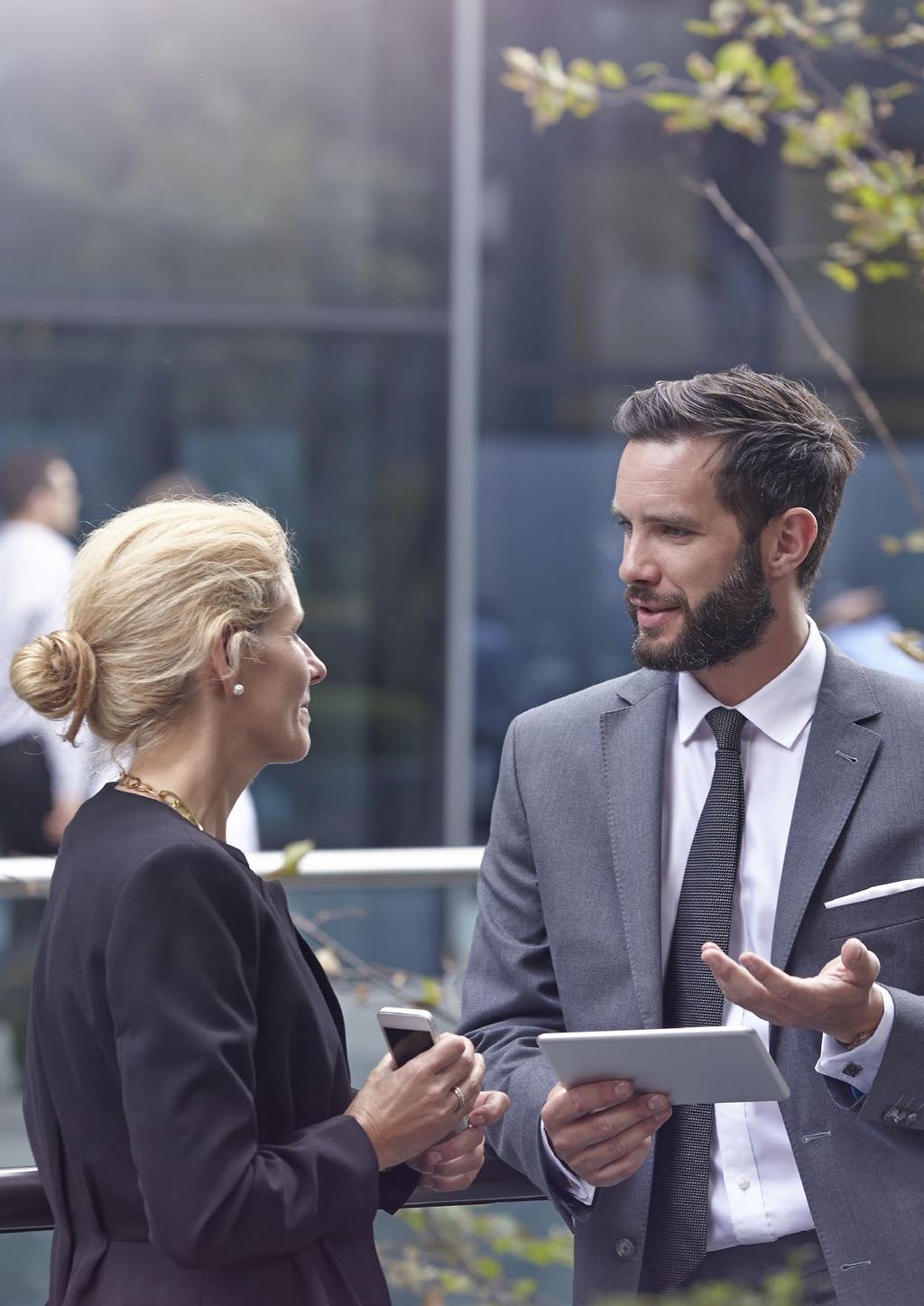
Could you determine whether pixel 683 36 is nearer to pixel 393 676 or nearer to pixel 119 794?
pixel 393 676

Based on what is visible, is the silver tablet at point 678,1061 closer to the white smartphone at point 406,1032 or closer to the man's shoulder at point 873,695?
the white smartphone at point 406,1032

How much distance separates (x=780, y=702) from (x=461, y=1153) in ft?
2.50

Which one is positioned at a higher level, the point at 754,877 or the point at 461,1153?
the point at 754,877

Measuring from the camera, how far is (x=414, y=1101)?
181cm

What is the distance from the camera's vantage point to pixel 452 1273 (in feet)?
9.25

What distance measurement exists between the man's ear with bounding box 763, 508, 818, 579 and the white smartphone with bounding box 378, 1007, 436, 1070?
88 centimetres

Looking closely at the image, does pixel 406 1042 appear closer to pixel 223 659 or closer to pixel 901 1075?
pixel 223 659

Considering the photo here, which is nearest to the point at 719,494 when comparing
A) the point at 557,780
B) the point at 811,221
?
the point at 557,780

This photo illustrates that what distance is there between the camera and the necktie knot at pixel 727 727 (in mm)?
2277

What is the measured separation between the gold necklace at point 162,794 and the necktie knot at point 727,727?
2.61 ft

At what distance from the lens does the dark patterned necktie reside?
6.89 feet

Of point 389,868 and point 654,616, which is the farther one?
point 389,868

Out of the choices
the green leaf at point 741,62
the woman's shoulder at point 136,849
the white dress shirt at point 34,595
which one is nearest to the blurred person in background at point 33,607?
the white dress shirt at point 34,595

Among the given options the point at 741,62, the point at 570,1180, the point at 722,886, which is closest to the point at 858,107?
the point at 741,62
